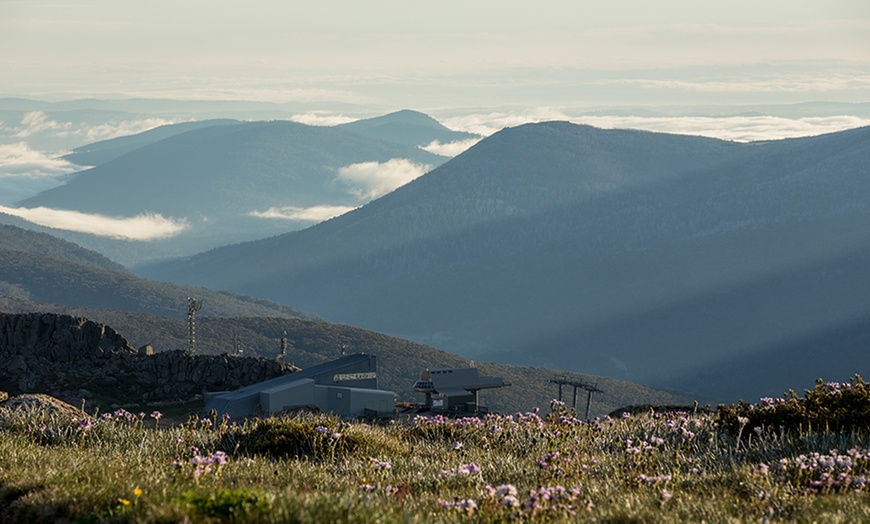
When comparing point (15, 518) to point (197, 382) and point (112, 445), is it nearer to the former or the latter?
point (112, 445)

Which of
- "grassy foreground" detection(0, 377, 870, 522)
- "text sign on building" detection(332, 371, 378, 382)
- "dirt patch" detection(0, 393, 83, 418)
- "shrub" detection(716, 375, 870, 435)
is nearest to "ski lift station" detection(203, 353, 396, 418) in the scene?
"text sign on building" detection(332, 371, 378, 382)

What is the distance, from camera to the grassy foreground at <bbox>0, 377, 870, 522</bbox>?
1080cm

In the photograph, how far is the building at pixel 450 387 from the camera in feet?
218

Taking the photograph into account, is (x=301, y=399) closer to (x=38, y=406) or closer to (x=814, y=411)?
(x=38, y=406)

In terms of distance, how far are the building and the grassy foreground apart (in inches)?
1763

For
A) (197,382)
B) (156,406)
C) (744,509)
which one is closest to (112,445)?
(744,509)

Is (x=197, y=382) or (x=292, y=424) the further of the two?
(x=197, y=382)

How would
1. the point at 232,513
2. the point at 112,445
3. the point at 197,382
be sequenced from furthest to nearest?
the point at 197,382, the point at 112,445, the point at 232,513

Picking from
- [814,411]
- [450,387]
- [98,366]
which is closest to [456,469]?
[814,411]

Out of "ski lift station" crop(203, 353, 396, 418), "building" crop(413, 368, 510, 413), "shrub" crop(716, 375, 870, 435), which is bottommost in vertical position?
"ski lift station" crop(203, 353, 396, 418)

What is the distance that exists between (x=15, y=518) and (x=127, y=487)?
113 centimetres

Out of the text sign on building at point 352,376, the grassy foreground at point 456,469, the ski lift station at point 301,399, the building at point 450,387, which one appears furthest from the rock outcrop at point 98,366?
the grassy foreground at point 456,469

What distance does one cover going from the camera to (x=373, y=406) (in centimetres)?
6794

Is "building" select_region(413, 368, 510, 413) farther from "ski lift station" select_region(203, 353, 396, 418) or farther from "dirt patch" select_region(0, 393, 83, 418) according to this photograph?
"dirt patch" select_region(0, 393, 83, 418)
